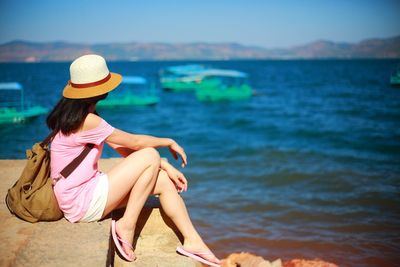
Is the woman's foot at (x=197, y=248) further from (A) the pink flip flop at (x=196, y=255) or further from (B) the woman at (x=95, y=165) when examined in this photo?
(B) the woman at (x=95, y=165)

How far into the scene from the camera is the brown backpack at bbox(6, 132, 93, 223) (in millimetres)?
2594

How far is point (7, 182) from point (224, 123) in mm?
15512

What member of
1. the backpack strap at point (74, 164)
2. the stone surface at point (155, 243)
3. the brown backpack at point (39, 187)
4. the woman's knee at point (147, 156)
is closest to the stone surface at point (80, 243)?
the stone surface at point (155, 243)

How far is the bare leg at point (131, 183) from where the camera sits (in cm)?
267

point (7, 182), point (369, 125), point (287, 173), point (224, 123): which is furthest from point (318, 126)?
point (7, 182)

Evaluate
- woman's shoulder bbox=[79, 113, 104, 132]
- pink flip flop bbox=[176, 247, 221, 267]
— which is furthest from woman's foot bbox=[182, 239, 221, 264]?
woman's shoulder bbox=[79, 113, 104, 132]

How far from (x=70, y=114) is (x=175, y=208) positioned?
990mm

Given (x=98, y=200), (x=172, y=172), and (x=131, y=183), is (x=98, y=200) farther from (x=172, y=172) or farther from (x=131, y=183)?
(x=172, y=172)

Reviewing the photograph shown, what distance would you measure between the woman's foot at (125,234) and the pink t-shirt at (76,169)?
0.26 metres

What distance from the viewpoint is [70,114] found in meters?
2.53

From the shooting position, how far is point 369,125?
16578 mm

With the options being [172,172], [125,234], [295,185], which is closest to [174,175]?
[172,172]

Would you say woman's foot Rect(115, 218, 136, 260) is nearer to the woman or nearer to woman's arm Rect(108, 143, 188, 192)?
the woman

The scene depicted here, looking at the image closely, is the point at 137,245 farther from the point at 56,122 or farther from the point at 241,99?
the point at 241,99
